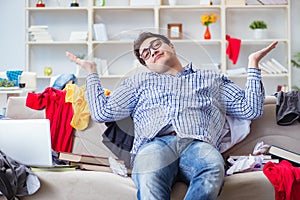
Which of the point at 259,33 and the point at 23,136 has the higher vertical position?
the point at 259,33

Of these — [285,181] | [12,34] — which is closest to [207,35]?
[12,34]

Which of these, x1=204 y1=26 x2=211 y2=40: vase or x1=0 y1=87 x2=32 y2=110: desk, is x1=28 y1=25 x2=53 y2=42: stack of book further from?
x1=204 y1=26 x2=211 y2=40: vase

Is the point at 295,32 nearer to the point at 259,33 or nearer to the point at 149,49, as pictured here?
the point at 259,33

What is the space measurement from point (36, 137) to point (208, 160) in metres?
0.73

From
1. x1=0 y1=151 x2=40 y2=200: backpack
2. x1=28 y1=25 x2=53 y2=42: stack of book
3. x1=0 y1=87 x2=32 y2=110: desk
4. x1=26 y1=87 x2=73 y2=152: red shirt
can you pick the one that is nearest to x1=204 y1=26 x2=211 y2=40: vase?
x1=28 y1=25 x2=53 y2=42: stack of book

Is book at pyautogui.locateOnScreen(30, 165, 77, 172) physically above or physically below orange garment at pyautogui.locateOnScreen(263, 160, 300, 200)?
above

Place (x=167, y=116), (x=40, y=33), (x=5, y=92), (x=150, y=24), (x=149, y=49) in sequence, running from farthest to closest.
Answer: (x=150, y=24) → (x=40, y=33) → (x=5, y=92) → (x=167, y=116) → (x=149, y=49)

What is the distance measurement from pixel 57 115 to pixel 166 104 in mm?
753

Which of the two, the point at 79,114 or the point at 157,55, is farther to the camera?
the point at 79,114

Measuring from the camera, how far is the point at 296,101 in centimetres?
273

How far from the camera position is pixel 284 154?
2492 mm

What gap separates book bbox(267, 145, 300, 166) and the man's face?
704 mm

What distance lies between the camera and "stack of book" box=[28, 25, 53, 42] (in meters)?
5.91

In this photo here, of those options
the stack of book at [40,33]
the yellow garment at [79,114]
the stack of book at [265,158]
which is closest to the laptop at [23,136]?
the yellow garment at [79,114]
